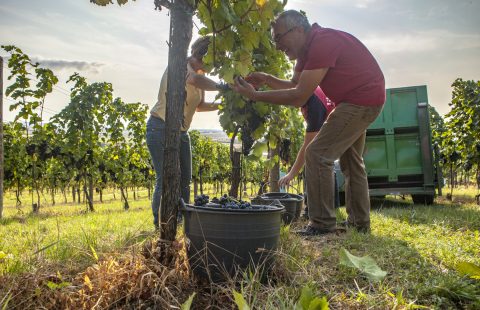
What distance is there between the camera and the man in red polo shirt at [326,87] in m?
2.50

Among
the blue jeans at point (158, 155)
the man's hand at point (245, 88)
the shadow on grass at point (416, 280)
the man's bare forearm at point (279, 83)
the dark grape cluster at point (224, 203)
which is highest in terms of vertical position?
the man's bare forearm at point (279, 83)

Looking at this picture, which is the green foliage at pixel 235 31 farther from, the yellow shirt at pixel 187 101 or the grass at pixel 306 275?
the grass at pixel 306 275

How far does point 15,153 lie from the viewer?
38.7 feet

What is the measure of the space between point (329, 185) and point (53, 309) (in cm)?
209

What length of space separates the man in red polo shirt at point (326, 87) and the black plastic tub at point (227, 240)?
1.04 m

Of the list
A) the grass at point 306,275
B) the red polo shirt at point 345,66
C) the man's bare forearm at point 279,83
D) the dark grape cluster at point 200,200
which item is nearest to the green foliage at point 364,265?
the grass at point 306,275

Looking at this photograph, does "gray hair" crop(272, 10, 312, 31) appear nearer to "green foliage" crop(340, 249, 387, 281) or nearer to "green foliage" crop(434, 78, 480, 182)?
"green foliage" crop(340, 249, 387, 281)

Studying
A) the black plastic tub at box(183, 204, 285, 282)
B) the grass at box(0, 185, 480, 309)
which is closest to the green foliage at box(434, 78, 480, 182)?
the grass at box(0, 185, 480, 309)

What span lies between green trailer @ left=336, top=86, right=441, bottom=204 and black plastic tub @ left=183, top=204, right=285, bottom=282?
4.88 meters

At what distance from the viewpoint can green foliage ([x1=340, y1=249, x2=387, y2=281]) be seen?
168 cm

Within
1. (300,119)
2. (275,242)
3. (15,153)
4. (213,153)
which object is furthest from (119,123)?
(275,242)

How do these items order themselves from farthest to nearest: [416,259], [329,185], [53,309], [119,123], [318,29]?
[119,123]
[329,185]
[318,29]
[416,259]
[53,309]

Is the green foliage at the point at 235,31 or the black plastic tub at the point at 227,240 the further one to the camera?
the green foliage at the point at 235,31

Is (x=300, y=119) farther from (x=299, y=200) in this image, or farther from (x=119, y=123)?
(x=119, y=123)
